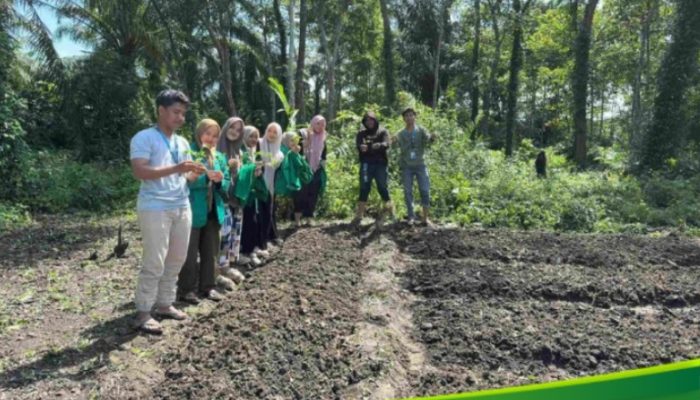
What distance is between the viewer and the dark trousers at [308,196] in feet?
26.5

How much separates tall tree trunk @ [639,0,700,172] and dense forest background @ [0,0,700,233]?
0.04 meters

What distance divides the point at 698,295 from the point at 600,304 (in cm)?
101

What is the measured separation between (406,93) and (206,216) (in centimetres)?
1334

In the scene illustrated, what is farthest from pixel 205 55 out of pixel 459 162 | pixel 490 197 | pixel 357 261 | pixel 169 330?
pixel 169 330

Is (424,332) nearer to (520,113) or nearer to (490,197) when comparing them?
(490,197)

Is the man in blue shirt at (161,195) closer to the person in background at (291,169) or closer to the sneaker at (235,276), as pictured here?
the sneaker at (235,276)

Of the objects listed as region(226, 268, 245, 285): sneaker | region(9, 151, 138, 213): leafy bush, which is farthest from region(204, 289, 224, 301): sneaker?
region(9, 151, 138, 213): leafy bush

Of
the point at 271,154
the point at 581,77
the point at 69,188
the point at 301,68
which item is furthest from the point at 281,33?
the point at 271,154

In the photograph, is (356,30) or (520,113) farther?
(520,113)

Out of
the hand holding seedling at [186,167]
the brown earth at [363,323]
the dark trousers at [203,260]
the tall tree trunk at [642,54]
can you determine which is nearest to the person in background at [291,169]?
the brown earth at [363,323]

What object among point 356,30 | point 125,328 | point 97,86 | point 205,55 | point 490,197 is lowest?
point 125,328

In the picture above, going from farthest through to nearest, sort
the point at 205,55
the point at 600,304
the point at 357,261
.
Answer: the point at 205,55 < the point at 357,261 < the point at 600,304

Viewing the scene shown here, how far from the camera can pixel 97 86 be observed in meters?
16.8

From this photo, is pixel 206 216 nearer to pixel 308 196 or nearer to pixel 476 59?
pixel 308 196
